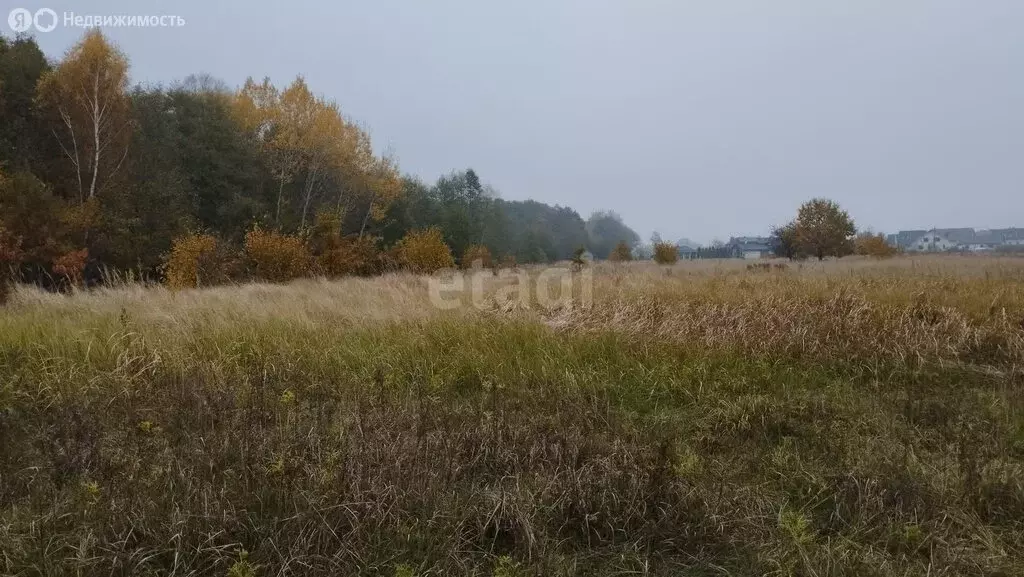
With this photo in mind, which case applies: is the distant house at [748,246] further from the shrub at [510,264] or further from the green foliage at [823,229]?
the shrub at [510,264]

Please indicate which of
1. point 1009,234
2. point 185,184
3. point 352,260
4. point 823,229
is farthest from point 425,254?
point 1009,234

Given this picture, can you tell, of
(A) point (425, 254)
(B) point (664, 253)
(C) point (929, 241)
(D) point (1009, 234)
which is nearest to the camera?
(A) point (425, 254)

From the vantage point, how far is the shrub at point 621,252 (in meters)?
34.4

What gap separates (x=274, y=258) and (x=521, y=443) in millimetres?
17399

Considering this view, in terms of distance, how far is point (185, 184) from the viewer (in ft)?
75.6

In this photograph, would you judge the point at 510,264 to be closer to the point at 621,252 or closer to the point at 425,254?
the point at 425,254

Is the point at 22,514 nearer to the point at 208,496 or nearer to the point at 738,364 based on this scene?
the point at 208,496

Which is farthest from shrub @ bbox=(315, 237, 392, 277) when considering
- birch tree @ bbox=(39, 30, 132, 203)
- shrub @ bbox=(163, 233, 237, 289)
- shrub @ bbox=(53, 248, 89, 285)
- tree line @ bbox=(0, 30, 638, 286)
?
birch tree @ bbox=(39, 30, 132, 203)

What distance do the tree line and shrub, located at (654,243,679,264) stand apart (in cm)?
322

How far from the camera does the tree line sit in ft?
53.2

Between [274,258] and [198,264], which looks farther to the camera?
[274,258]

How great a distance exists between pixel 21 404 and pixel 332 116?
2538 centimetres

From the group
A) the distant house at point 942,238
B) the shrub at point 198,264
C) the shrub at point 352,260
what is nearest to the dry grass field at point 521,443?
the shrub at point 198,264

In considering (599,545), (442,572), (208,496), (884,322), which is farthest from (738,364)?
(208,496)
